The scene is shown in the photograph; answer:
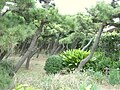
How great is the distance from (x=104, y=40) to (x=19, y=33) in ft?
23.9

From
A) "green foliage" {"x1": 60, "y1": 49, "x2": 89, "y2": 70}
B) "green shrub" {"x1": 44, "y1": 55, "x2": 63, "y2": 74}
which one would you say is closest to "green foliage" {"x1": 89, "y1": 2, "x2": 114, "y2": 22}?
"green foliage" {"x1": 60, "y1": 49, "x2": 89, "y2": 70}

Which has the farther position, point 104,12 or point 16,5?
point 104,12

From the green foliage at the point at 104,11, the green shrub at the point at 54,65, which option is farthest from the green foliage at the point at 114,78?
the green shrub at the point at 54,65

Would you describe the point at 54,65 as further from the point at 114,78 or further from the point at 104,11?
the point at 114,78

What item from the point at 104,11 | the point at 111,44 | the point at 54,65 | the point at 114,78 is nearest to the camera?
the point at 114,78

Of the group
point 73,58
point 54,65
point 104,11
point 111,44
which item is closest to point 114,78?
point 104,11

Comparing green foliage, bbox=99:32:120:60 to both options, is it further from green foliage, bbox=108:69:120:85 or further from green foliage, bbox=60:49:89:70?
green foliage, bbox=108:69:120:85

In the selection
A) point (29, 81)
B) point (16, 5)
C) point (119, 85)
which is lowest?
point (119, 85)

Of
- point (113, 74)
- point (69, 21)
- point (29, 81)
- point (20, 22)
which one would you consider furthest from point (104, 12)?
point (29, 81)

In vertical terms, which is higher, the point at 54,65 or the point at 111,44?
the point at 111,44

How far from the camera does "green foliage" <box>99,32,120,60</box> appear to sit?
1297 centimetres

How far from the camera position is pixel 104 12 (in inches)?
369

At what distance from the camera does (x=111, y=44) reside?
1323 cm

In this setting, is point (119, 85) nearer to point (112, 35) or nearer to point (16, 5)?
point (16, 5)
